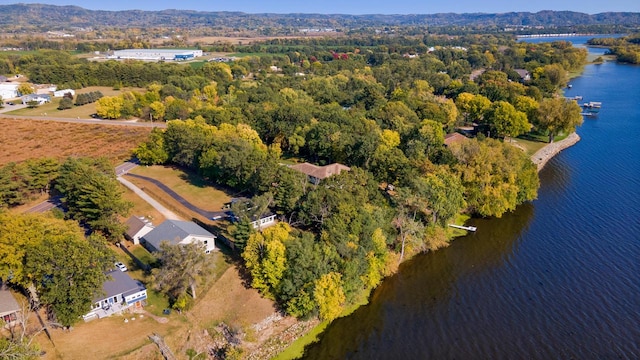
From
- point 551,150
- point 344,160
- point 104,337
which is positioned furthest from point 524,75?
point 104,337

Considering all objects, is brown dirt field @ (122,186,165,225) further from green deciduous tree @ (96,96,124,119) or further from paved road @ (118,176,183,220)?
green deciduous tree @ (96,96,124,119)

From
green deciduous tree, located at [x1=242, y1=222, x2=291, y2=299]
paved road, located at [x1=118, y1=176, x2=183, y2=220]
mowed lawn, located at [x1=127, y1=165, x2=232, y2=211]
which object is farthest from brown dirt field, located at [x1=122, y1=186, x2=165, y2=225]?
green deciduous tree, located at [x1=242, y1=222, x2=291, y2=299]

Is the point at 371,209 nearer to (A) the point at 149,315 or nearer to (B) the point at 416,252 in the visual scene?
(B) the point at 416,252

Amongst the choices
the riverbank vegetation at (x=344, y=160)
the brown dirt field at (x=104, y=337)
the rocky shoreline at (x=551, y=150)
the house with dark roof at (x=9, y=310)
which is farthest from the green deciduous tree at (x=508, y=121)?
the house with dark roof at (x=9, y=310)

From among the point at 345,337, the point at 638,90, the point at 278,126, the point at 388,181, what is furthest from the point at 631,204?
the point at 638,90

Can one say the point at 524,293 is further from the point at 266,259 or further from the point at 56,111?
the point at 56,111
